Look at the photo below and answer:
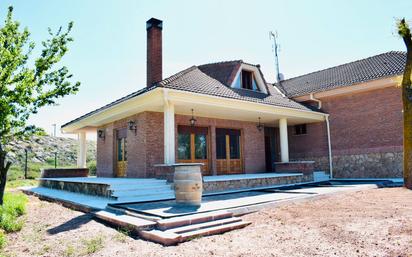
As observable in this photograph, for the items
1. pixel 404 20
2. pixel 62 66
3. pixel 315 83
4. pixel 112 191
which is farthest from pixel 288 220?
pixel 315 83

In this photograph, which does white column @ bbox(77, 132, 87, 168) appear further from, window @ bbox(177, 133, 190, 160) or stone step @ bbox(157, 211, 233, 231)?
stone step @ bbox(157, 211, 233, 231)

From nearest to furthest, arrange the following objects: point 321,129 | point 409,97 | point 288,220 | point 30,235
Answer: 1. point 30,235
2. point 288,220
3. point 409,97
4. point 321,129

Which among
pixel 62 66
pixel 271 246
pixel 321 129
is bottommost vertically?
pixel 271 246

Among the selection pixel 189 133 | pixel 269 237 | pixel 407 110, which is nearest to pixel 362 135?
pixel 407 110

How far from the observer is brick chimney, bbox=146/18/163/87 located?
13.1 metres

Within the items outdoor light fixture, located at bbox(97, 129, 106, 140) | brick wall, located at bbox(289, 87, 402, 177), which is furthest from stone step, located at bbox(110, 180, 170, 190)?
brick wall, located at bbox(289, 87, 402, 177)

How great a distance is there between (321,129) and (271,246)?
517 inches

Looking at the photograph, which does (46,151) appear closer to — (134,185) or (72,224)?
(134,185)

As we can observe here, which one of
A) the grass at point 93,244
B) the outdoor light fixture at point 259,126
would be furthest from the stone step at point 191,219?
the outdoor light fixture at point 259,126

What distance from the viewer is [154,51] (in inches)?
519

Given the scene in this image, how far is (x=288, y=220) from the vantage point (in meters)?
6.12

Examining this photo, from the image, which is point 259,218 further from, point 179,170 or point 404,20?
point 404,20

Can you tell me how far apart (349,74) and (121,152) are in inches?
507

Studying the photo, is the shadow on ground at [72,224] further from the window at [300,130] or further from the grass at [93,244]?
the window at [300,130]
